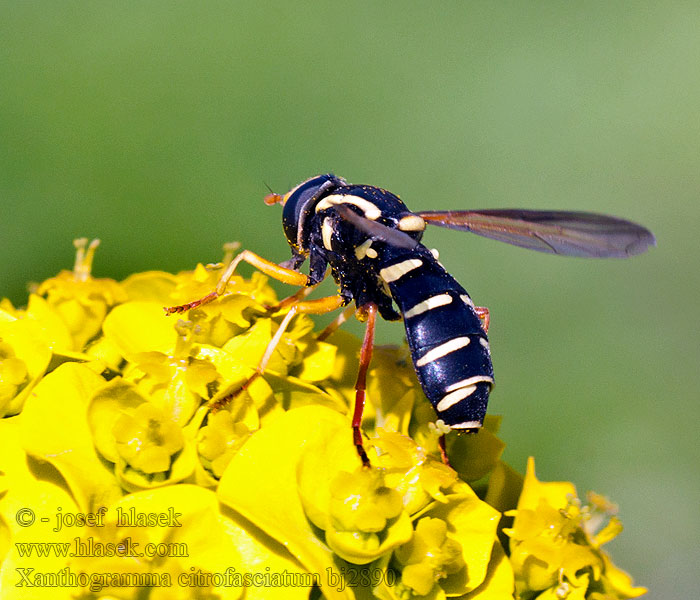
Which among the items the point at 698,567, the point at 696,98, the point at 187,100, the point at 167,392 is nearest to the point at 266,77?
the point at 187,100

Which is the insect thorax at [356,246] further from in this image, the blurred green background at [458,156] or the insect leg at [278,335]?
the blurred green background at [458,156]

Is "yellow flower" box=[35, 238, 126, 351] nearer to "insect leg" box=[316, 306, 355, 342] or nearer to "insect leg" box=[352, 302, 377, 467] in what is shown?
"insect leg" box=[316, 306, 355, 342]

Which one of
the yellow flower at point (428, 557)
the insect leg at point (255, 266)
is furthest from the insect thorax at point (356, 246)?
the yellow flower at point (428, 557)

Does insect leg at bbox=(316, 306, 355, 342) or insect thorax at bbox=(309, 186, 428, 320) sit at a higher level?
insect thorax at bbox=(309, 186, 428, 320)

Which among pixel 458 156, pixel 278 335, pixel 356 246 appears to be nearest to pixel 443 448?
pixel 278 335

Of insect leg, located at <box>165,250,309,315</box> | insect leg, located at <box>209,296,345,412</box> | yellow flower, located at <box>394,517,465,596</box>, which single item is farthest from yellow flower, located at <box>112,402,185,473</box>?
yellow flower, located at <box>394,517,465,596</box>

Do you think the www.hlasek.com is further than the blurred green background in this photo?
No
